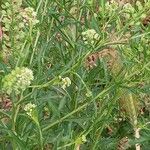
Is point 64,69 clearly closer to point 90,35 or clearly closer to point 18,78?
point 90,35

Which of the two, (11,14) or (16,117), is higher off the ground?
(11,14)

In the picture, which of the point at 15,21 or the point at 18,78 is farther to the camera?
the point at 15,21

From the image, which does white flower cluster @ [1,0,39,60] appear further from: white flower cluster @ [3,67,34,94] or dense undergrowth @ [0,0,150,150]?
white flower cluster @ [3,67,34,94]

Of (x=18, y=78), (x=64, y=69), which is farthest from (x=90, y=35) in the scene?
(x=18, y=78)

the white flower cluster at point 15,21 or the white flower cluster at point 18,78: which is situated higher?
the white flower cluster at point 15,21

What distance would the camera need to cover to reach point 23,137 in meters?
1.81

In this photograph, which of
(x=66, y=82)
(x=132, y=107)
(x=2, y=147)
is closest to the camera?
(x=66, y=82)

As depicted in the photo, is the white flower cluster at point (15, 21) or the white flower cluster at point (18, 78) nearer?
the white flower cluster at point (18, 78)

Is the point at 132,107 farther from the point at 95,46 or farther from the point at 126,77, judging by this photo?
the point at 95,46

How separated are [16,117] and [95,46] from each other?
42 centimetres

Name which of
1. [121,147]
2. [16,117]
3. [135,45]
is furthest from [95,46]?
[121,147]

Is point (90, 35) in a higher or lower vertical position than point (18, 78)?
higher

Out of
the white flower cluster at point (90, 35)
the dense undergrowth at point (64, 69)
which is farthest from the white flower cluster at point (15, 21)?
the white flower cluster at point (90, 35)

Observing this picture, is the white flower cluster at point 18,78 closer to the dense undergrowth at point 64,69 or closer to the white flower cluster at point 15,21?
the dense undergrowth at point 64,69
